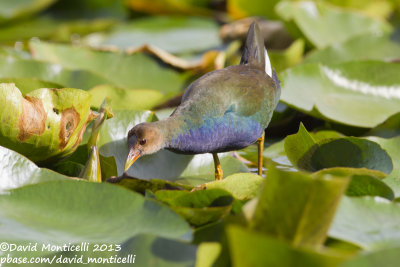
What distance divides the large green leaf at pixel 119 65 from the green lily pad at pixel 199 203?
5.04 ft

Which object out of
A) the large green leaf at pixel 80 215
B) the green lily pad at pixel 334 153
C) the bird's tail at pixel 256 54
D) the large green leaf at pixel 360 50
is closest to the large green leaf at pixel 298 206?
the large green leaf at pixel 80 215

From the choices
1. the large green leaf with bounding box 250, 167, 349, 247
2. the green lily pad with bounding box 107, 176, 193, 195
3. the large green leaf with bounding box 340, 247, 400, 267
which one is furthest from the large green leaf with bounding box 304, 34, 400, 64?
the large green leaf with bounding box 340, 247, 400, 267

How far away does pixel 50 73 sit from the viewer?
105 inches

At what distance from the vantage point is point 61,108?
1840mm

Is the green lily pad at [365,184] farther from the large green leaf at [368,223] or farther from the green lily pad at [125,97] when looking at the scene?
the green lily pad at [125,97]

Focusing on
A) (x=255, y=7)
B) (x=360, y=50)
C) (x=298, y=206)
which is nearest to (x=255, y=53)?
(x=360, y=50)

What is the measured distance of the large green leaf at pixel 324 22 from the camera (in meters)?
3.43

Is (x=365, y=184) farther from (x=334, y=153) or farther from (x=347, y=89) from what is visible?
(x=347, y=89)

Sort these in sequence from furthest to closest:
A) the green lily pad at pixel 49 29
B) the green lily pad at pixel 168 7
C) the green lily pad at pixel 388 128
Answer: the green lily pad at pixel 168 7 < the green lily pad at pixel 49 29 < the green lily pad at pixel 388 128

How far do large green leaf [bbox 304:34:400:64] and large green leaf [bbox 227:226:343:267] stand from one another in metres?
1.98

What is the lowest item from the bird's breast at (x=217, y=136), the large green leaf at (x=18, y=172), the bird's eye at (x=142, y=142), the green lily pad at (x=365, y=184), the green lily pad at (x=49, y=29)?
the green lily pad at (x=49, y=29)

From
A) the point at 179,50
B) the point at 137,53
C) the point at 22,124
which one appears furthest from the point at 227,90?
the point at 179,50

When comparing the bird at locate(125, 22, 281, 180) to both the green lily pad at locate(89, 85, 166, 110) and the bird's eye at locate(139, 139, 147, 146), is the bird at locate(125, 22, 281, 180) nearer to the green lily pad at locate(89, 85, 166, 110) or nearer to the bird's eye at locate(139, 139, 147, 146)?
the bird's eye at locate(139, 139, 147, 146)

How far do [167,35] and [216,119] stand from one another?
2169mm
